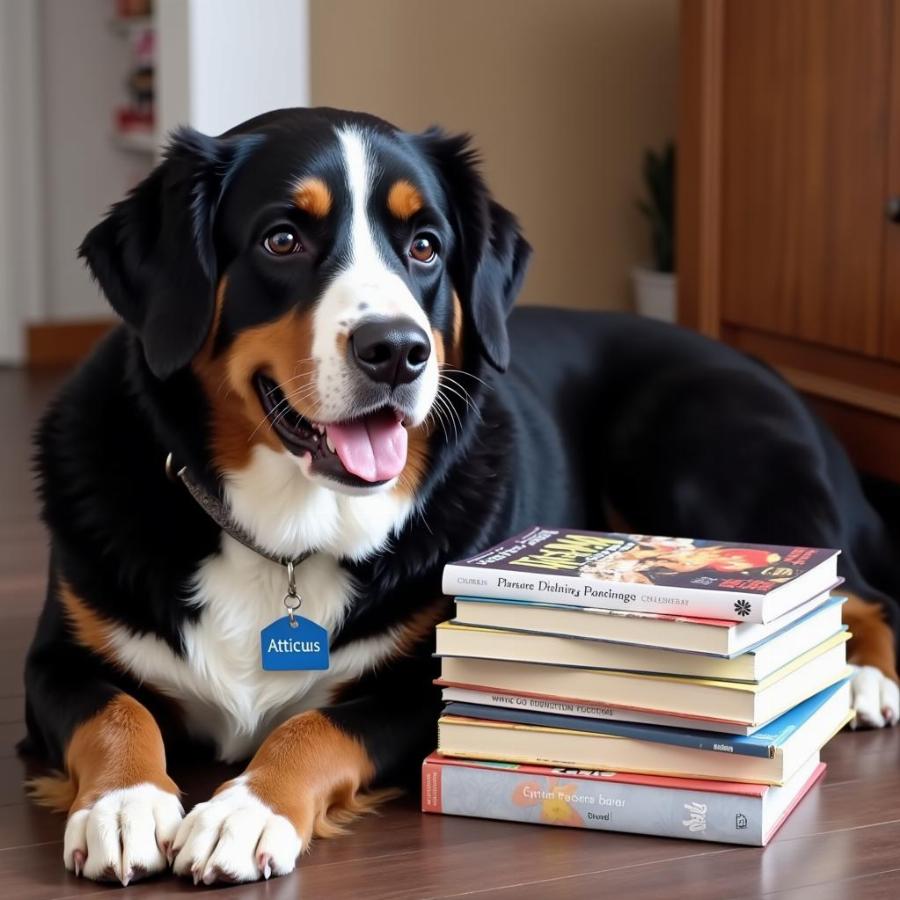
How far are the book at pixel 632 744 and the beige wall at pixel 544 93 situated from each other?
264cm

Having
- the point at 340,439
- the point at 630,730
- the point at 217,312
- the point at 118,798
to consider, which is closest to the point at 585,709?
the point at 630,730

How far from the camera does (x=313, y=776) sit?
1.73 metres

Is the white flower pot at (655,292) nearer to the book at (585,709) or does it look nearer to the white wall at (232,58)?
the white wall at (232,58)

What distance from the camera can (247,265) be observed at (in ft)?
5.97

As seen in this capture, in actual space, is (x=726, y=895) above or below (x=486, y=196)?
below

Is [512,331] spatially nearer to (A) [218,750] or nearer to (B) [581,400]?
(B) [581,400]

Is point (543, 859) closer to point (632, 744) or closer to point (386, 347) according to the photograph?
point (632, 744)

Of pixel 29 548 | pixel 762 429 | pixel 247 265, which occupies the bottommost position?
pixel 29 548

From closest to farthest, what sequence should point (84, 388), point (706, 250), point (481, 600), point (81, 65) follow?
point (481, 600) < point (84, 388) < point (706, 250) < point (81, 65)

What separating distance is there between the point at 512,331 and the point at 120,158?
13.2ft

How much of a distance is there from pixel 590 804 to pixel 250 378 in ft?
2.07

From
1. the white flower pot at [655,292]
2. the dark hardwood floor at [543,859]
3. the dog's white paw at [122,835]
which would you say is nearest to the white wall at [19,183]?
the white flower pot at [655,292]

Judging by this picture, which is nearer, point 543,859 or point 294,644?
point 543,859

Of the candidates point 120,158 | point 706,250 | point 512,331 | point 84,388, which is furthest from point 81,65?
point 84,388
